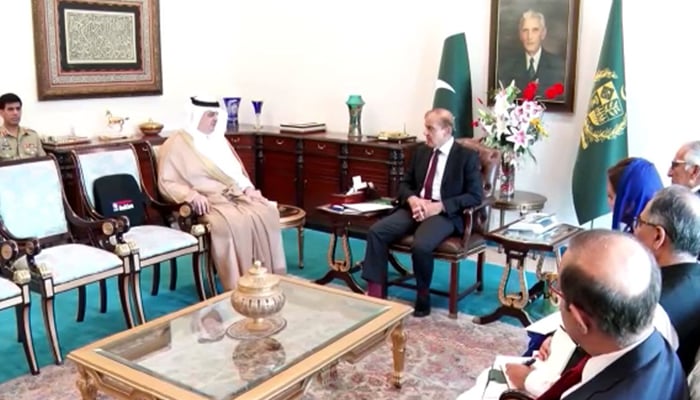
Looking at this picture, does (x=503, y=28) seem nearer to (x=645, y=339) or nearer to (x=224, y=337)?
(x=224, y=337)

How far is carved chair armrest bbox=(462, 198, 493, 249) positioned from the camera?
4.11 m

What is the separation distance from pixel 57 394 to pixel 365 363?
4.76ft

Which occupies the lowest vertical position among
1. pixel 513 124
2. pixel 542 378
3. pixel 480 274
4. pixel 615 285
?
pixel 480 274

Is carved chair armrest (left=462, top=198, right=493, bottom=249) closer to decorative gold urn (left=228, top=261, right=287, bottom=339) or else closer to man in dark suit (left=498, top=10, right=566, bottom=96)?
man in dark suit (left=498, top=10, right=566, bottom=96)

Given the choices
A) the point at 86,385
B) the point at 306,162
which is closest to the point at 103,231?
the point at 86,385

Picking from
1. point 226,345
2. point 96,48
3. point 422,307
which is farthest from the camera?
point 96,48

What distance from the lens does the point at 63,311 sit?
4211 millimetres

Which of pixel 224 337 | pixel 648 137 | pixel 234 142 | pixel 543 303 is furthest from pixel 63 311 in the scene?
pixel 648 137

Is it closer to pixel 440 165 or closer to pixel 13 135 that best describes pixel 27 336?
pixel 13 135

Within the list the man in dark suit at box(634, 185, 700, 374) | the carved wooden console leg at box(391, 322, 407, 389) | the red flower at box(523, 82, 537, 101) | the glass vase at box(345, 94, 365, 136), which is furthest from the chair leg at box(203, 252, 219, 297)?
the man in dark suit at box(634, 185, 700, 374)

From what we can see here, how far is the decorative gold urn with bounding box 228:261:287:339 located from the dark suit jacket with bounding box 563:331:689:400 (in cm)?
155

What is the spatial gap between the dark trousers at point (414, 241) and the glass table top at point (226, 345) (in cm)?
88

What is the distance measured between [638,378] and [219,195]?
11.5 feet

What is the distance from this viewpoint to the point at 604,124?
4648 mm
